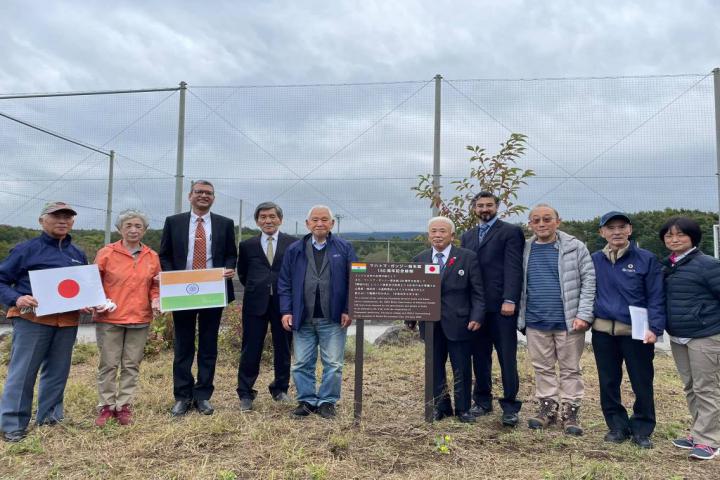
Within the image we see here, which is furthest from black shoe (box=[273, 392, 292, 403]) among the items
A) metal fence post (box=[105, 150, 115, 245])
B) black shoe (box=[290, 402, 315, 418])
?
metal fence post (box=[105, 150, 115, 245])

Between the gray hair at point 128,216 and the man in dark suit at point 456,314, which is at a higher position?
the gray hair at point 128,216

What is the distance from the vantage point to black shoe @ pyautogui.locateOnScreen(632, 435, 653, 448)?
4.11 m

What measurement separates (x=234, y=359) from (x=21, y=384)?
11.1 feet

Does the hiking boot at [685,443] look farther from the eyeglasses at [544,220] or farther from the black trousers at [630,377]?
the eyeglasses at [544,220]

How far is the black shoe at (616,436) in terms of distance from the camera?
4227 mm

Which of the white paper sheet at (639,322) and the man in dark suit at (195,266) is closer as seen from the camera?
the white paper sheet at (639,322)

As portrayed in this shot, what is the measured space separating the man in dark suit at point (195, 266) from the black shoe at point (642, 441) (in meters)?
3.53

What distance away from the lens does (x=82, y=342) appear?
863cm

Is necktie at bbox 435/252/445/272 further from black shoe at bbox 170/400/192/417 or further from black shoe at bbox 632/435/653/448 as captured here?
black shoe at bbox 170/400/192/417

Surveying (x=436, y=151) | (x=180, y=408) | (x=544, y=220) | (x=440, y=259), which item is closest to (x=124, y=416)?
(x=180, y=408)

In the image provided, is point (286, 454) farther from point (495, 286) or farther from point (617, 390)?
point (617, 390)

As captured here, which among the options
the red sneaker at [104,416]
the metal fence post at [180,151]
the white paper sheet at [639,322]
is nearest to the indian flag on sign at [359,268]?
the white paper sheet at [639,322]

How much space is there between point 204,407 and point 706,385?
4072 mm

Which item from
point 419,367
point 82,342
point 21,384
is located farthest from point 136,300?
point 82,342
